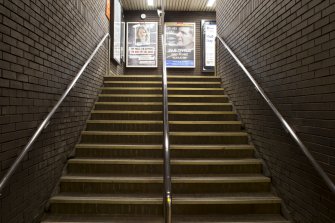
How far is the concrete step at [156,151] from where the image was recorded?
3521 millimetres

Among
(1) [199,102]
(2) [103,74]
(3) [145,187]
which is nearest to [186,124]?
(1) [199,102]

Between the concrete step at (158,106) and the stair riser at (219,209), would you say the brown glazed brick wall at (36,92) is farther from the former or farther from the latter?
the stair riser at (219,209)

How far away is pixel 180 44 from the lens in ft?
28.3

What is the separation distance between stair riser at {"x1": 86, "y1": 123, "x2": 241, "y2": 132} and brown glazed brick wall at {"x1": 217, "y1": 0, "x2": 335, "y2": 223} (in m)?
0.34

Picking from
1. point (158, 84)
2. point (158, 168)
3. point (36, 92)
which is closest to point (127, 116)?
point (158, 84)

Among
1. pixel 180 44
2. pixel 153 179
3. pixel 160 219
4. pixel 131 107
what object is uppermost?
pixel 180 44

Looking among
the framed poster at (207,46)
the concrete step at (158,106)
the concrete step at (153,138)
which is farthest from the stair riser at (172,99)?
the framed poster at (207,46)

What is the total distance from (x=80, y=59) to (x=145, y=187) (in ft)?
6.76

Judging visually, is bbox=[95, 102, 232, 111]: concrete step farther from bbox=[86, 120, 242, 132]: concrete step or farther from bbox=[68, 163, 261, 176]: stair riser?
bbox=[68, 163, 261, 176]: stair riser

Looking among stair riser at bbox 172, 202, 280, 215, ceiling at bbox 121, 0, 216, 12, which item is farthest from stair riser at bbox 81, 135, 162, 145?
ceiling at bbox 121, 0, 216, 12

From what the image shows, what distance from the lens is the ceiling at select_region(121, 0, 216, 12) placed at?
25.9 feet

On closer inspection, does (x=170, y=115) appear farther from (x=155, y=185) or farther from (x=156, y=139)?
(x=155, y=185)

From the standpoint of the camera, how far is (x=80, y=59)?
12.4ft

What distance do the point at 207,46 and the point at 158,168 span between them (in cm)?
616
